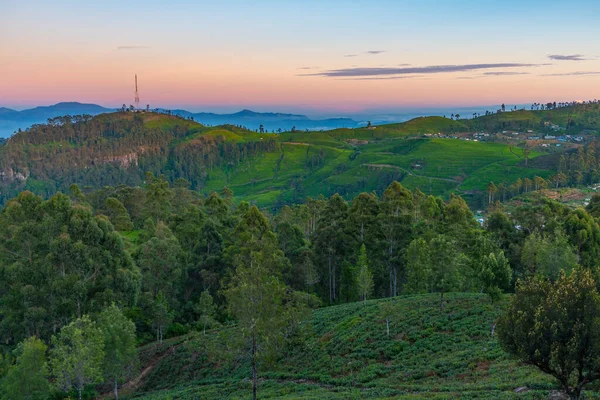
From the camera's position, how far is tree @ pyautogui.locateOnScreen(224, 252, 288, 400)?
80.8 feet

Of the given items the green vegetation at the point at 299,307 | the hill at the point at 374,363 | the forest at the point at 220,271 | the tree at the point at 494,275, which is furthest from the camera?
the tree at the point at 494,275

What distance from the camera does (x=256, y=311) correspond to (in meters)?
24.9

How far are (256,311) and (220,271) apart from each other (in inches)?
1320

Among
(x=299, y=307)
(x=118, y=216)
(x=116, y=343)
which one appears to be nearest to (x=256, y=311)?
(x=299, y=307)

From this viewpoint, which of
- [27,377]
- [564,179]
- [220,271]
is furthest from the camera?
[564,179]

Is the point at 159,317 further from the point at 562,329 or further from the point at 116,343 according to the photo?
the point at 562,329

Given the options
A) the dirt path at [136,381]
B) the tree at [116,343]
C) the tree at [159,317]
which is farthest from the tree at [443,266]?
the tree at [159,317]

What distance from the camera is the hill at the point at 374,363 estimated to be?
23547 mm

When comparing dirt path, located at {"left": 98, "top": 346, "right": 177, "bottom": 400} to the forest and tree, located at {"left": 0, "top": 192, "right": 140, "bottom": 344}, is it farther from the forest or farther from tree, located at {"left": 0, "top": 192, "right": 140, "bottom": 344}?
tree, located at {"left": 0, "top": 192, "right": 140, "bottom": 344}

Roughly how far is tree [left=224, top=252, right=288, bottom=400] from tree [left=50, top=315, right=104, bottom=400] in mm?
11400

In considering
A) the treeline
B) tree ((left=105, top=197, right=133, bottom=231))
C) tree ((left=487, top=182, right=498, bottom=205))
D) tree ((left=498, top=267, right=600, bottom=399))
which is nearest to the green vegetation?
tree ((left=498, top=267, right=600, bottom=399))

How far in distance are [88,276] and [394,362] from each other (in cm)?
2836

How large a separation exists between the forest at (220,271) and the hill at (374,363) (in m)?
1.84

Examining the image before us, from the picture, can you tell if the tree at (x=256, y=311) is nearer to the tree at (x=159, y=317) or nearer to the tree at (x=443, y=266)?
the tree at (x=443, y=266)
